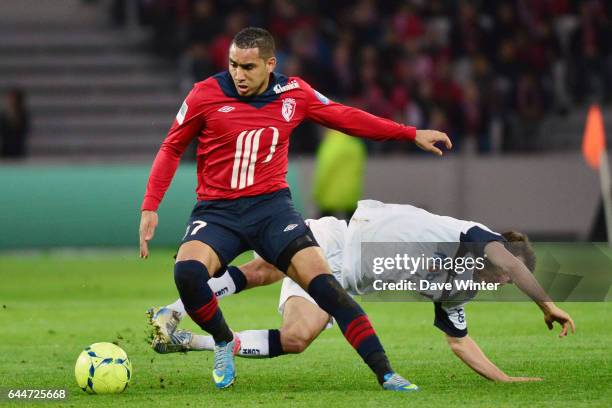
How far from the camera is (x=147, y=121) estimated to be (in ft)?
69.1

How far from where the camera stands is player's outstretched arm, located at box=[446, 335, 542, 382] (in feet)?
24.3

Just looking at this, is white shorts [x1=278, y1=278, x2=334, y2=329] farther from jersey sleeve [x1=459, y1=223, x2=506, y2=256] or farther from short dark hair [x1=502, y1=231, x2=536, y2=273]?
short dark hair [x1=502, y1=231, x2=536, y2=273]

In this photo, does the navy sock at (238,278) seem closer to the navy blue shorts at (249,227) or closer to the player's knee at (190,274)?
the navy blue shorts at (249,227)

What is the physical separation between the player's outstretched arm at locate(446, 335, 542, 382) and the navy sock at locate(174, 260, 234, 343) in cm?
137

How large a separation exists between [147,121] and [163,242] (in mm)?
3615

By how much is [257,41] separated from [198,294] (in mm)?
1394

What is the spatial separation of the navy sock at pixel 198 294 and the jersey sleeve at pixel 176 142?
454 millimetres

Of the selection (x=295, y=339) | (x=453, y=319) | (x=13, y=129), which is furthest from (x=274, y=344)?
(x=13, y=129)

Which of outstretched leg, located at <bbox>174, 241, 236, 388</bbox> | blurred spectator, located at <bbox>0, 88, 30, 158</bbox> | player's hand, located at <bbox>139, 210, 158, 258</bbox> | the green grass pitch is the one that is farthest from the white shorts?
blurred spectator, located at <bbox>0, 88, 30, 158</bbox>

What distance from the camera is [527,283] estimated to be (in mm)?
6840

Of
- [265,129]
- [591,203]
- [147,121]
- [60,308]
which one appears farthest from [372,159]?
[265,129]

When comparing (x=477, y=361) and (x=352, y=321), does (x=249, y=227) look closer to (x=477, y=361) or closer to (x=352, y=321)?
(x=352, y=321)

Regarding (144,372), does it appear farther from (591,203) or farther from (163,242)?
(591,203)

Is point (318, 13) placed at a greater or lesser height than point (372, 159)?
greater
